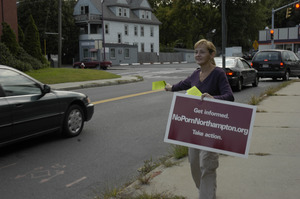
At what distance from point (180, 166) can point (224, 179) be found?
2.45 feet

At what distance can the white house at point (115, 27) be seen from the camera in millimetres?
57125

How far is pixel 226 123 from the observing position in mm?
3641

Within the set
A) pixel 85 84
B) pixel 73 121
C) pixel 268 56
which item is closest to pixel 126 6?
pixel 85 84

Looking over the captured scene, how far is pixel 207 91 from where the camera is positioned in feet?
12.4

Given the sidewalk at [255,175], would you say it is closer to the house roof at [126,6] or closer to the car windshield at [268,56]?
the car windshield at [268,56]

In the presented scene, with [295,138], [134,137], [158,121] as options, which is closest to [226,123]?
[295,138]

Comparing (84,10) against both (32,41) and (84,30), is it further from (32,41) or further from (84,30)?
(32,41)

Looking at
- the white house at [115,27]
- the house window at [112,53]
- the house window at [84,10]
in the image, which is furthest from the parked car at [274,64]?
the house window at [84,10]

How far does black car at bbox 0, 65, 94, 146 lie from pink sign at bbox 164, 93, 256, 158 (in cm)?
334

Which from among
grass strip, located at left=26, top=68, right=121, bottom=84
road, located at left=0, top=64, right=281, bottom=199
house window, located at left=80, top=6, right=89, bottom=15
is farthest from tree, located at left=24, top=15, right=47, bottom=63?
house window, located at left=80, top=6, right=89, bottom=15

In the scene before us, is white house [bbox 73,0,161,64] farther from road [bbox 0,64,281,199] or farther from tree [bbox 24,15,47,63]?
road [bbox 0,64,281,199]

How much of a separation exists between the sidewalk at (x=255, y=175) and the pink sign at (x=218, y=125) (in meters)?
0.65

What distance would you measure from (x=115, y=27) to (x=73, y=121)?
53.4 m

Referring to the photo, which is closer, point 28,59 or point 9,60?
point 9,60
